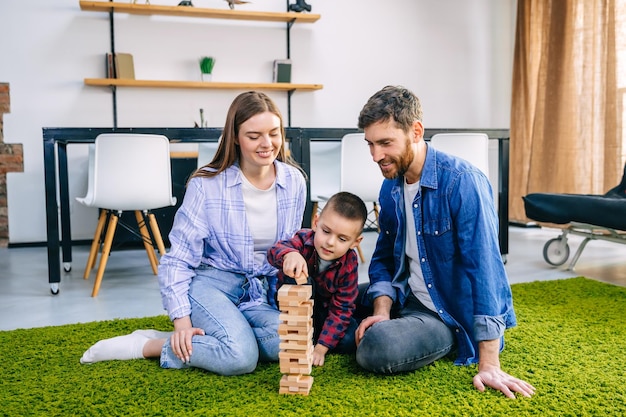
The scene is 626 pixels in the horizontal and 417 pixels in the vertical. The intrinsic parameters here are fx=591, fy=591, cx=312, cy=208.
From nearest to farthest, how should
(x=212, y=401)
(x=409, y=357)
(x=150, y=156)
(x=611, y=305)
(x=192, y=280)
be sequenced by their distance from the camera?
1. (x=212, y=401)
2. (x=409, y=357)
3. (x=192, y=280)
4. (x=611, y=305)
5. (x=150, y=156)

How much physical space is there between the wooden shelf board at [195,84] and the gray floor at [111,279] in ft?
3.85

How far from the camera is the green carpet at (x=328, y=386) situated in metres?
1.34

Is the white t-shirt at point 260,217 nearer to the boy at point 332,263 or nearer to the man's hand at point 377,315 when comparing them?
the boy at point 332,263

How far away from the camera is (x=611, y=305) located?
2.29m

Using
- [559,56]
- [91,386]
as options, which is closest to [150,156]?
[91,386]

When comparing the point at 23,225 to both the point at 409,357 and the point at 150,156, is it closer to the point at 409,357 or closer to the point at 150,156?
the point at 150,156

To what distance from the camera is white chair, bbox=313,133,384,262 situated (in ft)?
10.0

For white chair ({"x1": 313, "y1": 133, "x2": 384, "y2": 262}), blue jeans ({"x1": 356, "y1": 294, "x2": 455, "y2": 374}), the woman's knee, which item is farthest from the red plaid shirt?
white chair ({"x1": 313, "y1": 133, "x2": 384, "y2": 262})

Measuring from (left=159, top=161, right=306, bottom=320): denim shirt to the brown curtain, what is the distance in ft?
10.2

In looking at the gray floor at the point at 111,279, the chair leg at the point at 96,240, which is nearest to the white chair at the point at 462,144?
the gray floor at the point at 111,279

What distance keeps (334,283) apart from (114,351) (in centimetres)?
66

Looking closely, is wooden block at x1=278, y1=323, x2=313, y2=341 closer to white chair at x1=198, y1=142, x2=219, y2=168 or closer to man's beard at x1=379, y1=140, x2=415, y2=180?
man's beard at x1=379, y1=140, x2=415, y2=180

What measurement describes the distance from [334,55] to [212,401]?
3.77 metres

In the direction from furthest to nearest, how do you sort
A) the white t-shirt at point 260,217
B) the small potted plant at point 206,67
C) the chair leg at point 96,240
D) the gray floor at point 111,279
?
the small potted plant at point 206,67
the chair leg at point 96,240
the gray floor at point 111,279
the white t-shirt at point 260,217
